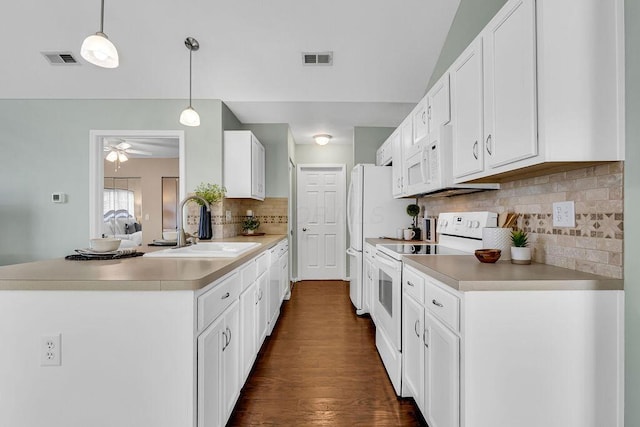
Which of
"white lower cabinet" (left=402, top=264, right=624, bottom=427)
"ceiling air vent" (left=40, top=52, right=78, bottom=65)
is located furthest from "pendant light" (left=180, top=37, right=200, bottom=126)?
"white lower cabinet" (left=402, top=264, right=624, bottom=427)

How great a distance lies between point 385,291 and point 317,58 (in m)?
2.20

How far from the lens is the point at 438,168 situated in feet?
7.51

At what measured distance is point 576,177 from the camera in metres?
1.45

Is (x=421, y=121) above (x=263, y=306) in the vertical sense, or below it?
above

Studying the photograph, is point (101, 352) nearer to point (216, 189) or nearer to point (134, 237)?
point (216, 189)

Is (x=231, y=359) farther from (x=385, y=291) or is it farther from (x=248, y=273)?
(x=385, y=291)

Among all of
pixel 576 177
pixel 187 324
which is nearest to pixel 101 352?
pixel 187 324

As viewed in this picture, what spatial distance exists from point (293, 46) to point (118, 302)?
8.49ft

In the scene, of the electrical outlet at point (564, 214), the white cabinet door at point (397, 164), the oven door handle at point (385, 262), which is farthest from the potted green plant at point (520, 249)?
the white cabinet door at point (397, 164)

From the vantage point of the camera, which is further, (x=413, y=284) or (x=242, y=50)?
(x=242, y=50)

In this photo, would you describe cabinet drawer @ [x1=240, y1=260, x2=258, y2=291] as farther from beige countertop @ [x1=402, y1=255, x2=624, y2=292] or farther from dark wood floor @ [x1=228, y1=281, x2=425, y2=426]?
beige countertop @ [x1=402, y1=255, x2=624, y2=292]

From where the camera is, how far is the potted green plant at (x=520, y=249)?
5.40 ft

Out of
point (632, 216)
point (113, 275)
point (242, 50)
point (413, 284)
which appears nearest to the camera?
point (632, 216)

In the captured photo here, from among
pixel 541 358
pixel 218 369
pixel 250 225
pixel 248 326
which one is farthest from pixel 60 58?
pixel 541 358
